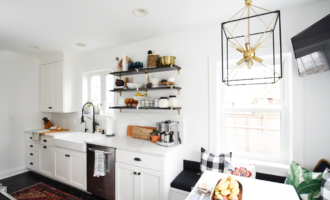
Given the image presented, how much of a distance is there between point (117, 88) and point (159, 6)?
1.50m

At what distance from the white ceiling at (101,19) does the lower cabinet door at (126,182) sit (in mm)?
1874

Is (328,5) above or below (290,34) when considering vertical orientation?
above

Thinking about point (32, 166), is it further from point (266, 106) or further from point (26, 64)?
point (266, 106)

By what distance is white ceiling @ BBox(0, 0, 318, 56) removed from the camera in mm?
1789

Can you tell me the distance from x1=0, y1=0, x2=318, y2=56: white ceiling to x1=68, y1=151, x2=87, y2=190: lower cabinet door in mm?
1861

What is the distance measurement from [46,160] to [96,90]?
1603 mm

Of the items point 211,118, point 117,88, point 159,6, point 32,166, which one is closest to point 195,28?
point 159,6

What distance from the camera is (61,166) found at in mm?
2918

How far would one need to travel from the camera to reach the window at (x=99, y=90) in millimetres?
3396

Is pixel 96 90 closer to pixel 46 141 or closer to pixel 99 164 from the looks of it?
pixel 46 141

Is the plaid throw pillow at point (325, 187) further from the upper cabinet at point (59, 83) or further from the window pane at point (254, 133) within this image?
the upper cabinet at point (59, 83)

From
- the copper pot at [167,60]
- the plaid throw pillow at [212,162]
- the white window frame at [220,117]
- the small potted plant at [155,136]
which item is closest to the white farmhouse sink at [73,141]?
the small potted plant at [155,136]

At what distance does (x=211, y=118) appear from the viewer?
2289mm

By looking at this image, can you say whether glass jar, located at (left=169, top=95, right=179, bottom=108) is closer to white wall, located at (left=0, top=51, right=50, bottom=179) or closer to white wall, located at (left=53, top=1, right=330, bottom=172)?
white wall, located at (left=53, top=1, right=330, bottom=172)
